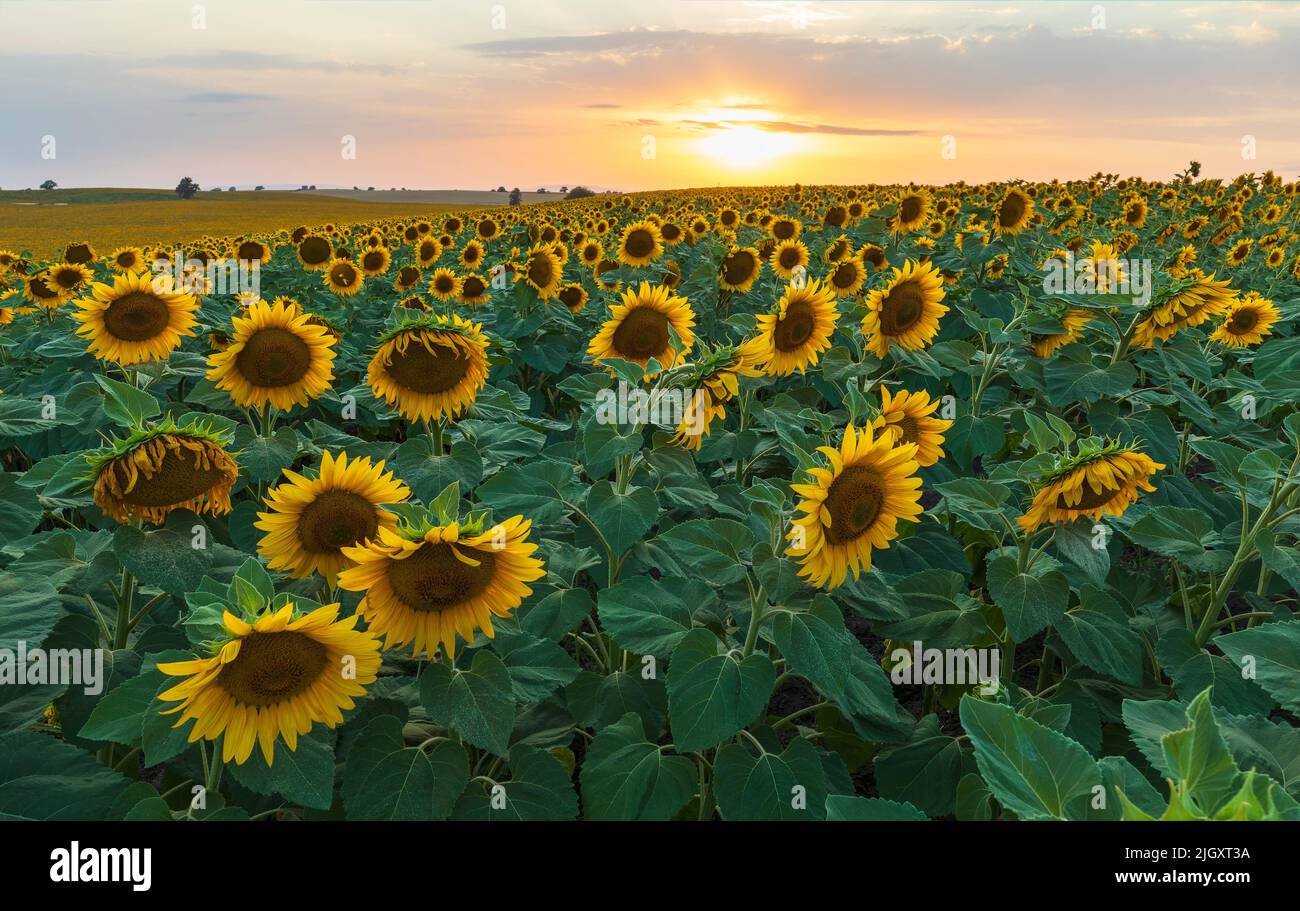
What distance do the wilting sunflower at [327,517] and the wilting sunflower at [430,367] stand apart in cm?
110

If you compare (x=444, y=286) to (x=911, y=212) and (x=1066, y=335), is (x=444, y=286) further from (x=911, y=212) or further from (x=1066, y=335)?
(x=1066, y=335)

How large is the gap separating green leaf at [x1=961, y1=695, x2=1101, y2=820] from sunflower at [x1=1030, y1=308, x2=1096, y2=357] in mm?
4561

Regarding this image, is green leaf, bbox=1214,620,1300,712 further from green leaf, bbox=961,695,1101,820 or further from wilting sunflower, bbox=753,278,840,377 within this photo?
wilting sunflower, bbox=753,278,840,377

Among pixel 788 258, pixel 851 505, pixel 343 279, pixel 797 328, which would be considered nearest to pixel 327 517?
pixel 851 505

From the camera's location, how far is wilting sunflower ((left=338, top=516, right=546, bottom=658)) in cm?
228

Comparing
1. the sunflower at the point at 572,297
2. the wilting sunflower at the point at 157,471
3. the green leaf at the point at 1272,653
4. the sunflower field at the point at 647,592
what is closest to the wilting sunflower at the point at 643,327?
the sunflower field at the point at 647,592

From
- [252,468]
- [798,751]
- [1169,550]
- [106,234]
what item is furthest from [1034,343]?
[106,234]

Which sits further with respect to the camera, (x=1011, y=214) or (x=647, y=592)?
(x=1011, y=214)

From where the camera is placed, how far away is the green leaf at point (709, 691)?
2594 mm

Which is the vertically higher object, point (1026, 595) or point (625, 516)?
point (625, 516)

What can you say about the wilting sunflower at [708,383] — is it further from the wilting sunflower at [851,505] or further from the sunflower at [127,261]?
the sunflower at [127,261]

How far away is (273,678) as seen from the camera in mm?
2166

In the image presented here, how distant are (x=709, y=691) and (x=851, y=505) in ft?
2.46
